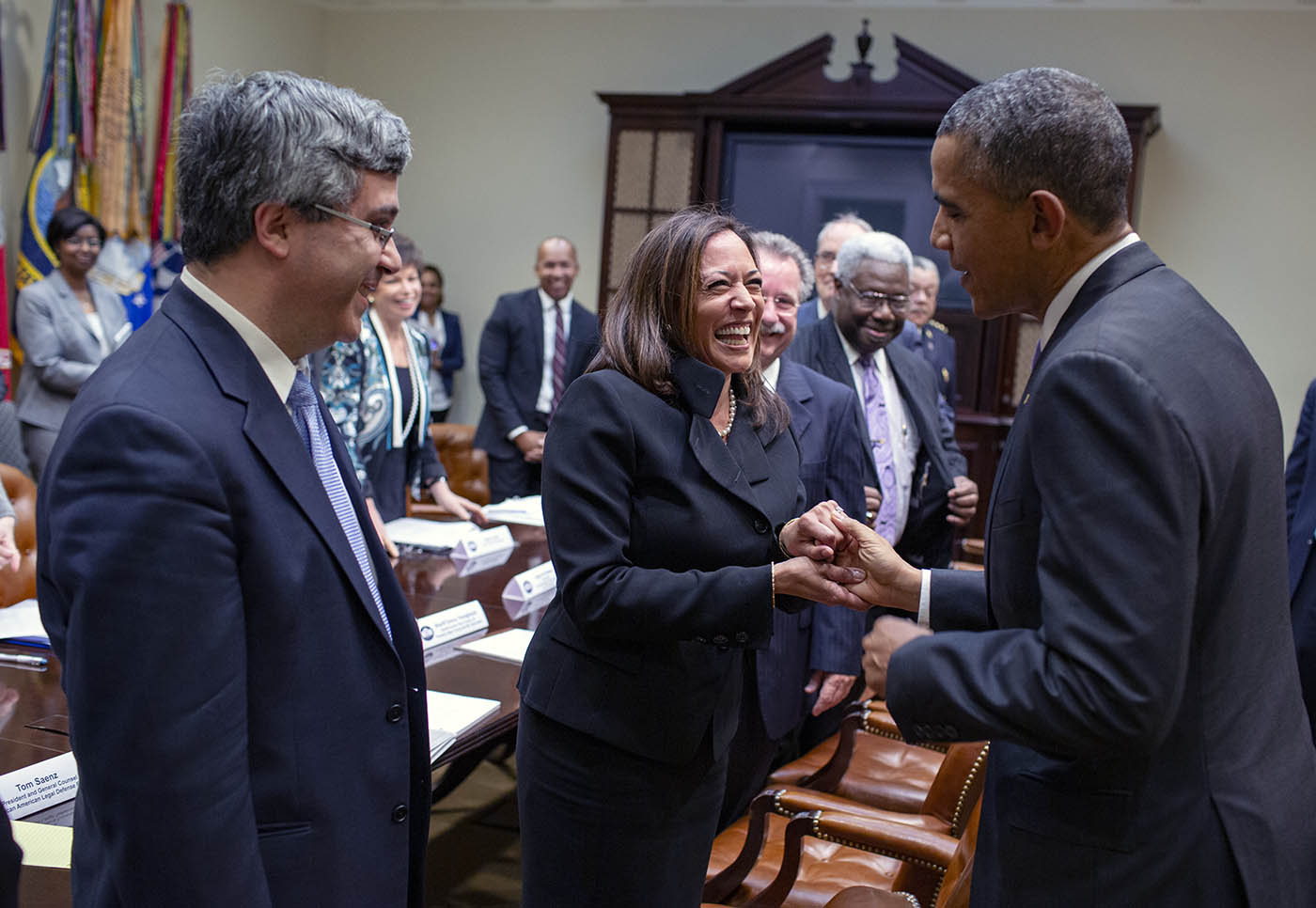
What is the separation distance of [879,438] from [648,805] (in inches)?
82.0

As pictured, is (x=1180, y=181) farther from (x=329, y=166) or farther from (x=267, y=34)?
(x=329, y=166)

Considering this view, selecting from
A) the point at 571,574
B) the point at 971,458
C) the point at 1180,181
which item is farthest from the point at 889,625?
the point at 1180,181

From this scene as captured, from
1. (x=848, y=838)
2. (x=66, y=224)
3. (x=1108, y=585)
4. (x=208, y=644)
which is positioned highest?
(x=66, y=224)

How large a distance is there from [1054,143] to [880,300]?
2293 millimetres

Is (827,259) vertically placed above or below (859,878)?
above

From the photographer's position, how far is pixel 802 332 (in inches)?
146

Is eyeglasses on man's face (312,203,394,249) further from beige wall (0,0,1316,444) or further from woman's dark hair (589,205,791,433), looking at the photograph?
beige wall (0,0,1316,444)

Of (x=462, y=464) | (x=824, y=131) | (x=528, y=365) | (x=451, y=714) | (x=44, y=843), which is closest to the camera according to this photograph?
(x=44, y=843)

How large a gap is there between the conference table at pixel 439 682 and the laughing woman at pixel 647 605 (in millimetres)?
264

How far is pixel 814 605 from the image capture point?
276 cm

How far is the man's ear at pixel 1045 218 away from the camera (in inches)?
51.0

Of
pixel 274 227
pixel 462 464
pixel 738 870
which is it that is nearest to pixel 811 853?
pixel 738 870

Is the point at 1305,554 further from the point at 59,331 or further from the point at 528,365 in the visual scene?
the point at 59,331

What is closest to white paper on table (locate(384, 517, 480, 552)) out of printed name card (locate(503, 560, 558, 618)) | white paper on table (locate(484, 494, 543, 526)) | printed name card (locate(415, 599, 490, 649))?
white paper on table (locate(484, 494, 543, 526))
